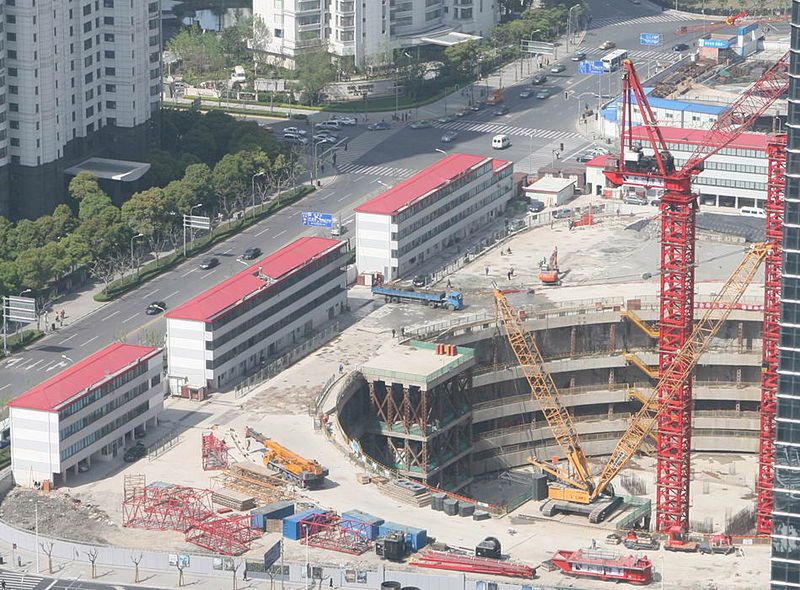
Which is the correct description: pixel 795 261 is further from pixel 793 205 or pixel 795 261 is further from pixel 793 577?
pixel 793 577

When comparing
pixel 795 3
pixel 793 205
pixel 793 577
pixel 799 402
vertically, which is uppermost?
pixel 795 3

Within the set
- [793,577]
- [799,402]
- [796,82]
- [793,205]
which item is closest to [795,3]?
[796,82]

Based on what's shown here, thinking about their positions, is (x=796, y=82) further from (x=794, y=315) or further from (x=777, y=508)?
(x=777, y=508)

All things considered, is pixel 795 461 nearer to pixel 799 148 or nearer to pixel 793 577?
pixel 793 577

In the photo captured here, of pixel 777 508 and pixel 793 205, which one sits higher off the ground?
pixel 793 205

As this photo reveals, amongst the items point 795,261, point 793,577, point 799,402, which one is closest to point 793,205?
point 795,261

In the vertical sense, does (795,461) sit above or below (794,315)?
below
